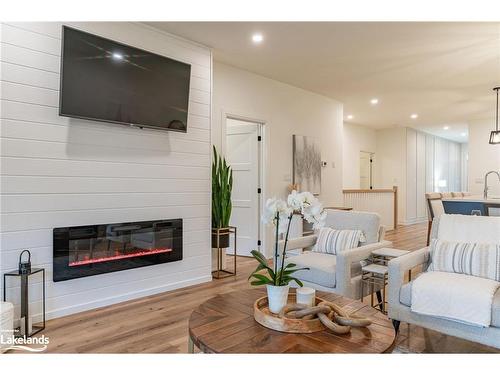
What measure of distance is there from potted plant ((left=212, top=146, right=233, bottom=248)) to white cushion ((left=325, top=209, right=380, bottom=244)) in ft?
4.52

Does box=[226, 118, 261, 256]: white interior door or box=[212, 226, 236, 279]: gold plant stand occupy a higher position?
box=[226, 118, 261, 256]: white interior door

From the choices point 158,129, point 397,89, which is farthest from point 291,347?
point 397,89

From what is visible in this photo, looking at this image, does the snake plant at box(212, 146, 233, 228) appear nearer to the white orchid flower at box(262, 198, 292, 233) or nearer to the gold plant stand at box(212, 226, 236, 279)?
the gold plant stand at box(212, 226, 236, 279)

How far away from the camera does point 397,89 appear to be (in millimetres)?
5863

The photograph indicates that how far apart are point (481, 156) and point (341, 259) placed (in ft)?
24.2

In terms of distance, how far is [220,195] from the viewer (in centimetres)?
428

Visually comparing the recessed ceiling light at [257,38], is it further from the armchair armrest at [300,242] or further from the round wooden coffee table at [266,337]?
the round wooden coffee table at [266,337]

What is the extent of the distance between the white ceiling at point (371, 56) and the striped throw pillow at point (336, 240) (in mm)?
2089

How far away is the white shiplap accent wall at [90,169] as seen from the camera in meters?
2.72

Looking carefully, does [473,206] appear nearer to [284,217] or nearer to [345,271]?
[345,271]

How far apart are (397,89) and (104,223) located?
5.14 metres

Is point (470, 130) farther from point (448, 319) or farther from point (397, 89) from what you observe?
point (448, 319)

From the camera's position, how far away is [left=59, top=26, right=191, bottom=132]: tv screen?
2.87 metres

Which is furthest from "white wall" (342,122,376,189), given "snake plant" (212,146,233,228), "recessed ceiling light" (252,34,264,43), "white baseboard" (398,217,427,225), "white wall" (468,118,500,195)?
"recessed ceiling light" (252,34,264,43)
